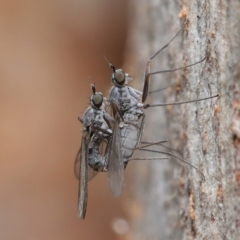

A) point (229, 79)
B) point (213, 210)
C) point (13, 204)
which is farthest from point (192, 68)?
point (13, 204)

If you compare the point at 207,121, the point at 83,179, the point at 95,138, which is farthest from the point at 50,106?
the point at 207,121

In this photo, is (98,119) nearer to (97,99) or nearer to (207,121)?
(97,99)

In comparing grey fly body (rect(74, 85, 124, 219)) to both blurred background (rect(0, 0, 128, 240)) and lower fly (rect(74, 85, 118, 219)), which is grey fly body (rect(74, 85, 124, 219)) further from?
blurred background (rect(0, 0, 128, 240))

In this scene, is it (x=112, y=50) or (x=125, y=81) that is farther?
(x=112, y=50)

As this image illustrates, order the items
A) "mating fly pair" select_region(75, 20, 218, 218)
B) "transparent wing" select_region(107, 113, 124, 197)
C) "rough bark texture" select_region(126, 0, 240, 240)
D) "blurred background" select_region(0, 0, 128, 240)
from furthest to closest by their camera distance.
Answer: "blurred background" select_region(0, 0, 128, 240)
"mating fly pair" select_region(75, 20, 218, 218)
"transparent wing" select_region(107, 113, 124, 197)
"rough bark texture" select_region(126, 0, 240, 240)

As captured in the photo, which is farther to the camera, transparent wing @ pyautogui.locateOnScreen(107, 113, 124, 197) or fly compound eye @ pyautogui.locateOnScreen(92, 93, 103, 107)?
fly compound eye @ pyautogui.locateOnScreen(92, 93, 103, 107)

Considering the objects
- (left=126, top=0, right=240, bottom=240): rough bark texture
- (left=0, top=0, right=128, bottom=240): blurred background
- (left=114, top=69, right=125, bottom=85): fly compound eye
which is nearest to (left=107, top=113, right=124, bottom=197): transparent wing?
(left=114, top=69, right=125, bottom=85): fly compound eye

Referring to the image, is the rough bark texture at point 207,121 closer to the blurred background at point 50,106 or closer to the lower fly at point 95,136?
the lower fly at point 95,136

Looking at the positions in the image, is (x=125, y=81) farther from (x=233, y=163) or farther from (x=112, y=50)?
(x=112, y=50)
